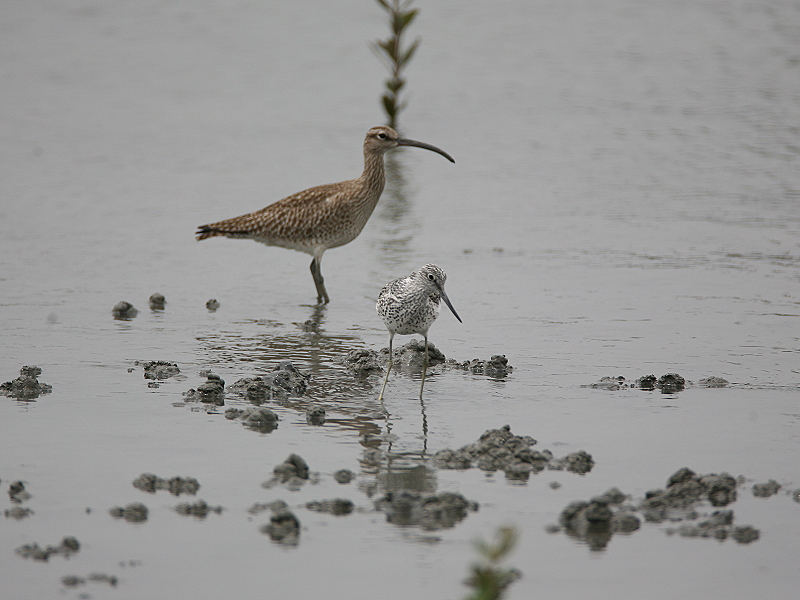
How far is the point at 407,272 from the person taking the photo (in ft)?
35.6

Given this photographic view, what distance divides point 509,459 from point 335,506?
3.73 ft

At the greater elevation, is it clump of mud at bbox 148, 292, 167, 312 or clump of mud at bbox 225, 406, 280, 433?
clump of mud at bbox 148, 292, 167, 312

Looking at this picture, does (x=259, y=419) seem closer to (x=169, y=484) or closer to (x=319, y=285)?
(x=169, y=484)

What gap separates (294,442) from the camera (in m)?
6.23

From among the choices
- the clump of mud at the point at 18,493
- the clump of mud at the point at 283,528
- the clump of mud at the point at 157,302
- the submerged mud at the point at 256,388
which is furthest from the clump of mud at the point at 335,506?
the clump of mud at the point at 157,302

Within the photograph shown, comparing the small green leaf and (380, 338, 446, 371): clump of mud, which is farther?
the small green leaf

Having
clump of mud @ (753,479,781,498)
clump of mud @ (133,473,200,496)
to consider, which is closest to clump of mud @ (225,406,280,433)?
clump of mud @ (133,473,200,496)

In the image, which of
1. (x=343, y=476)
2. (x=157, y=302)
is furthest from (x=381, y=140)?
(x=343, y=476)

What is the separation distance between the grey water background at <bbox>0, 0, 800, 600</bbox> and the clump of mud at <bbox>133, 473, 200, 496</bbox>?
A: 53 mm

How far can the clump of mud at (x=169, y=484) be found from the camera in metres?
5.44

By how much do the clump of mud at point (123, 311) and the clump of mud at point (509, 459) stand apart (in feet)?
14.2

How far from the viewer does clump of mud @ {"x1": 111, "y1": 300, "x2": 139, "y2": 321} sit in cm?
933

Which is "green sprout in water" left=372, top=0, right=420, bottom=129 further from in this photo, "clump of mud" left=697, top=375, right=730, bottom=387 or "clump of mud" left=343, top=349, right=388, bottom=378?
"clump of mud" left=697, top=375, right=730, bottom=387

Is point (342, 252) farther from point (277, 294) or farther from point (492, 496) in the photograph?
point (492, 496)
